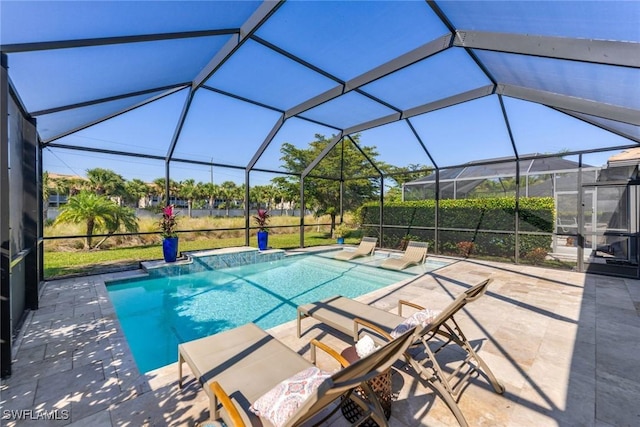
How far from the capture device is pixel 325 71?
220 inches

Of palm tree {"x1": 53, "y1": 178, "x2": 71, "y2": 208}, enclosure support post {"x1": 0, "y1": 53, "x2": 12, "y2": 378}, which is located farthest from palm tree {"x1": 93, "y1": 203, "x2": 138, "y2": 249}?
enclosure support post {"x1": 0, "y1": 53, "x2": 12, "y2": 378}

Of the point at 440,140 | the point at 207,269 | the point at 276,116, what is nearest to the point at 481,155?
the point at 440,140

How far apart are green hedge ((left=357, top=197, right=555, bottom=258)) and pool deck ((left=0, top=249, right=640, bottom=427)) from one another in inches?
145

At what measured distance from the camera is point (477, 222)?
9.71 metres

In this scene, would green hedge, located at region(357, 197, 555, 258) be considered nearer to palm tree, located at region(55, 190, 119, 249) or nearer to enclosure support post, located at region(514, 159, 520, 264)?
enclosure support post, located at region(514, 159, 520, 264)

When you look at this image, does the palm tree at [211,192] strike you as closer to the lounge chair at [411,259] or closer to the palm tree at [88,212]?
the palm tree at [88,212]

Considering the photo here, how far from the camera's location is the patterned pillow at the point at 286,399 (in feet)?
5.09

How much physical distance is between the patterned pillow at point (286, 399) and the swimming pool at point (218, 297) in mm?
2503

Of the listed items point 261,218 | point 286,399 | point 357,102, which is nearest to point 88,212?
point 261,218

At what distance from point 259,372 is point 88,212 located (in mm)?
12511

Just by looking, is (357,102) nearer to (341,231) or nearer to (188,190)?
(341,231)

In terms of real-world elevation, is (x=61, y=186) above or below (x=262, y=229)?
above

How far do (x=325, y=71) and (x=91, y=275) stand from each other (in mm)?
7613

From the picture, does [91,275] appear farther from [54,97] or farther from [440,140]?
[440,140]
